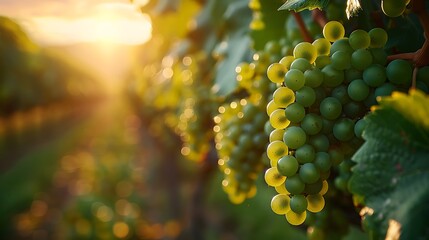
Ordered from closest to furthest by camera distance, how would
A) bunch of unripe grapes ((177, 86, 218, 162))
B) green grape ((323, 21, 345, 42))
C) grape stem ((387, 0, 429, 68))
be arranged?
grape stem ((387, 0, 429, 68))
green grape ((323, 21, 345, 42))
bunch of unripe grapes ((177, 86, 218, 162))

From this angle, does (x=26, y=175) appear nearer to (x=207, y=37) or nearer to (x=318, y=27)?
(x=207, y=37)

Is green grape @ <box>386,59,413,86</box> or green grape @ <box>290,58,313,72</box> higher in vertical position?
green grape @ <box>290,58,313,72</box>

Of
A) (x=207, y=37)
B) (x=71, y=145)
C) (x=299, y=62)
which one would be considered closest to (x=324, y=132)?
(x=299, y=62)

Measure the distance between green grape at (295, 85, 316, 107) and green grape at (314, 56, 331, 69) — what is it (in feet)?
0.22

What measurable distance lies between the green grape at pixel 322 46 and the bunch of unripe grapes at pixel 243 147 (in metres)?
0.48

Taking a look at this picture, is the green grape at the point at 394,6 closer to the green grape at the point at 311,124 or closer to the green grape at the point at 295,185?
the green grape at the point at 311,124

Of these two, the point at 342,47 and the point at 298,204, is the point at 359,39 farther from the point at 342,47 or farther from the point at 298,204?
the point at 298,204

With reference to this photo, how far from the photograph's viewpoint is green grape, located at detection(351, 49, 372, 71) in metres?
0.93

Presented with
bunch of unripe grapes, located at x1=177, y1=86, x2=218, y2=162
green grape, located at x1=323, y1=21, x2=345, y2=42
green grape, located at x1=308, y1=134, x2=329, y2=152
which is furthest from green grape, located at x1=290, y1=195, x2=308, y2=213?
bunch of unripe grapes, located at x1=177, y1=86, x2=218, y2=162

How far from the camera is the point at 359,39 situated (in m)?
0.93

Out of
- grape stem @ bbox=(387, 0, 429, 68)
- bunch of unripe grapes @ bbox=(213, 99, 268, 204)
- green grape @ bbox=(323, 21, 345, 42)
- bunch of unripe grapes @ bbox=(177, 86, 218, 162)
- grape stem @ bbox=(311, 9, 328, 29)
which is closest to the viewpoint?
A: grape stem @ bbox=(387, 0, 429, 68)

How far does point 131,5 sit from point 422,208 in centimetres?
172

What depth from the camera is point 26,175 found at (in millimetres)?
16344

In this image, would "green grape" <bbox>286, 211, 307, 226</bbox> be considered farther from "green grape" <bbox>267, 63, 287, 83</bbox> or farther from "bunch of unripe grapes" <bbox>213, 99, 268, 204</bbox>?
"bunch of unripe grapes" <bbox>213, 99, 268, 204</bbox>
